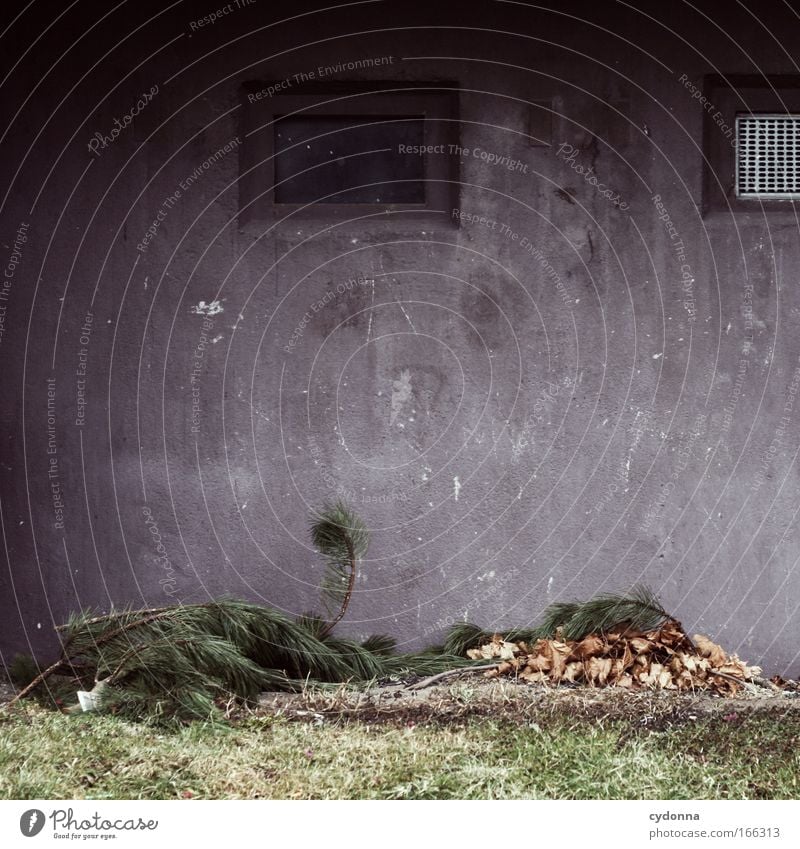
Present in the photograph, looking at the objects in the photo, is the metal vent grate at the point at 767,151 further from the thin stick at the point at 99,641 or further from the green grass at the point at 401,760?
the thin stick at the point at 99,641

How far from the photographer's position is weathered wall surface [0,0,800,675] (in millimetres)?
3641

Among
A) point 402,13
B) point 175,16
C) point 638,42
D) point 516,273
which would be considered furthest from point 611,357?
point 175,16

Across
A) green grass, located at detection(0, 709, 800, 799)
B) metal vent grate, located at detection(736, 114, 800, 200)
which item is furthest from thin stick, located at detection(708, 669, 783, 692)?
metal vent grate, located at detection(736, 114, 800, 200)

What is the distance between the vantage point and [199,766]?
9.06 feet

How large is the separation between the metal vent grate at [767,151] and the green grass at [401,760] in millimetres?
1897

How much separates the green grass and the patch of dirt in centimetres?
4

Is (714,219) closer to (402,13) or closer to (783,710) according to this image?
(402,13)

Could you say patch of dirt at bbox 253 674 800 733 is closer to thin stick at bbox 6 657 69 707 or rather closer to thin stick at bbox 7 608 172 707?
thin stick at bbox 7 608 172 707

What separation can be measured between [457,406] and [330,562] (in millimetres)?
716

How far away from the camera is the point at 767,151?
12.2 ft

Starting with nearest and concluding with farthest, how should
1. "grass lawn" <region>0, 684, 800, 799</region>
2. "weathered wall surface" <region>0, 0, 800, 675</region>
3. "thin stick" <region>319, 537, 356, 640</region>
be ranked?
1. "grass lawn" <region>0, 684, 800, 799</region>
2. "thin stick" <region>319, 537, 356, 640</region>
3. "weathered wall surface" <region>0, 0, 800, 675</region>

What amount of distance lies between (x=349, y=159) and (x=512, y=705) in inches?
77.5

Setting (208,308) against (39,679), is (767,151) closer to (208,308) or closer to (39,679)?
(208,308)
